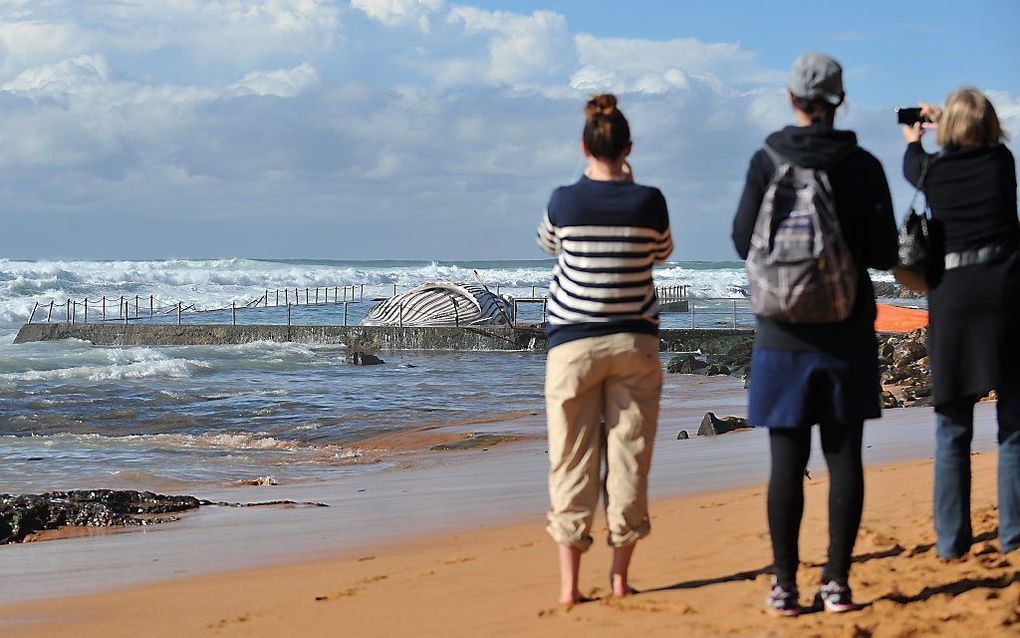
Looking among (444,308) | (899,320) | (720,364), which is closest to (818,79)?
(720,364)

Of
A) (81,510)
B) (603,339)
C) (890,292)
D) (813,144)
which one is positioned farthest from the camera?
(890,292)

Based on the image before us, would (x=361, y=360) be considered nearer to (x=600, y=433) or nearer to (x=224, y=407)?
(x=224, y=407)

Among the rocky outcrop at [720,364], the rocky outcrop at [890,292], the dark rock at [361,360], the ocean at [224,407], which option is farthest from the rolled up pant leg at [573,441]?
the rocky outcrop at [890,292]

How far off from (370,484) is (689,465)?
7.73 ft

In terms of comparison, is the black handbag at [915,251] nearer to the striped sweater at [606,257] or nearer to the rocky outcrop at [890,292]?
the striped sweater at [606,257]

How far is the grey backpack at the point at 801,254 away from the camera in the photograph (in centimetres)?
341

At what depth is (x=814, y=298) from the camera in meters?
3.41

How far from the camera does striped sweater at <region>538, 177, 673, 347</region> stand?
382 cm

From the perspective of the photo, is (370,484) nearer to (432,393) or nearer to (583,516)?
(583,516)

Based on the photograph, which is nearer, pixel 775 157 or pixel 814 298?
pixel 814 298

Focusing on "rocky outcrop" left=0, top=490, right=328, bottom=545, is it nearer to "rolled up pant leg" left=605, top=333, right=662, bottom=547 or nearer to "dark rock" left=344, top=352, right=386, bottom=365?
"rolled up pant leg" left=605, top=333, right=662, bottom=547

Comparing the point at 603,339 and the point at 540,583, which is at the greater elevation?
the point at 603,339

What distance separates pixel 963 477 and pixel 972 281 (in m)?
0.68

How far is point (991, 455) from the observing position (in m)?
6.82
